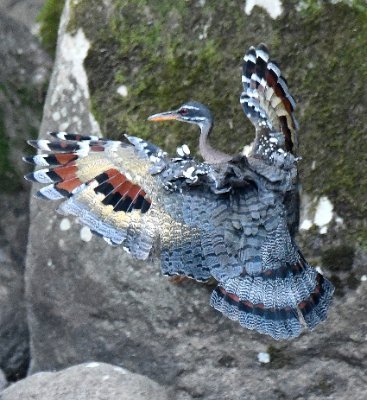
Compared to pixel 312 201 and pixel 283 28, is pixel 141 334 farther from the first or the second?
pixel 283 28

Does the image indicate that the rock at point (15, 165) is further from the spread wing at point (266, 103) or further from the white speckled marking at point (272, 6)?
the spread wing at point (266, 103)

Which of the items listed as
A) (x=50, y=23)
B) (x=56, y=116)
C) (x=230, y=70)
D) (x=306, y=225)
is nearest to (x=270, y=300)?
(x=306, y=225)

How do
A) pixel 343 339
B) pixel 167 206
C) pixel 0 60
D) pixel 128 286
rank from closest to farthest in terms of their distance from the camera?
pixel 167 206 → pixel 343 339 → pixel 128 286 → pixel 0 60

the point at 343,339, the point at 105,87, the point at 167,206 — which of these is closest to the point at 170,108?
the point at 105,87

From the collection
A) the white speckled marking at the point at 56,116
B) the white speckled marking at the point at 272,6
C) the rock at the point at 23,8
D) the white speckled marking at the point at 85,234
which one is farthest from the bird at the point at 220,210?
the rock at the point at 23,8

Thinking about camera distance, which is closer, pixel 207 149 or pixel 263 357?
pixel 207 149

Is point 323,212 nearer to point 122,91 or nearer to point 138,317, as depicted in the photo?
point 138,317
